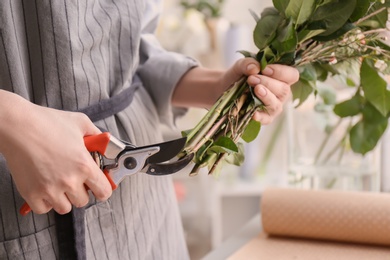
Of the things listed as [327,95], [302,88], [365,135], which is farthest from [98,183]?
[327,95]

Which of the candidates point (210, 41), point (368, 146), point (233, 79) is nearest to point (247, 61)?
point (233, 79)

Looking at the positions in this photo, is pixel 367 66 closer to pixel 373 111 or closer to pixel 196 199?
pixel 373 111

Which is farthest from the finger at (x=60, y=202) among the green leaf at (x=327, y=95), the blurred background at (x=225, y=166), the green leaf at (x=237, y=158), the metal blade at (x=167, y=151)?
the blurred background at (x=225, y=166)

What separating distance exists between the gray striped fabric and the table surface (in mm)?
99

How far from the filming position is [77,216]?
596mm

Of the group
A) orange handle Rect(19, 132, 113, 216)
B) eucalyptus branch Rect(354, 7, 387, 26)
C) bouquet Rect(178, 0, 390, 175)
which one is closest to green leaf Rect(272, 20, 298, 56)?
bouquet Rect(178, 0, 390, 175)

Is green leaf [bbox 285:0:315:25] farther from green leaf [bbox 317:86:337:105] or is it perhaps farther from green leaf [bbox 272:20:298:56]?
green leaf [bbox 317:86:337:105]

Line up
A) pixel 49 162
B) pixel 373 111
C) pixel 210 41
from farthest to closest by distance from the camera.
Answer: pixel 210 41 → pixel 373 111 → pixel 49 162

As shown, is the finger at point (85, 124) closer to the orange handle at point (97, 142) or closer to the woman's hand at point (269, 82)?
the orange handle at point (97, 142)

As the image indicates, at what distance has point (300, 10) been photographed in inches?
25.6

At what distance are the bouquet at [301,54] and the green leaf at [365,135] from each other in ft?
0.28

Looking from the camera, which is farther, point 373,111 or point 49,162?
point 373,111

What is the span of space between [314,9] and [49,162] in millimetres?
364

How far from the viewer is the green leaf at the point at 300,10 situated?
65 centimetres
